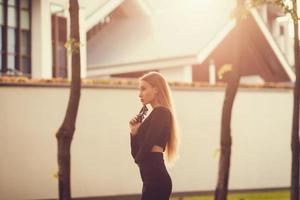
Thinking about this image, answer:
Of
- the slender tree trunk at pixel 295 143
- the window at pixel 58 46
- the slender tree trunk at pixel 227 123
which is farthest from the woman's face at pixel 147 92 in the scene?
the window at pixel 58 46

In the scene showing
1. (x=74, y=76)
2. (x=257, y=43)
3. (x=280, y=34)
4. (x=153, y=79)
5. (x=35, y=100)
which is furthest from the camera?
(x=280, y=34)

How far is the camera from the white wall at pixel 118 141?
41.6 ft

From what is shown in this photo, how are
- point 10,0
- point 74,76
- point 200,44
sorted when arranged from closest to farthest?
1. point 74,76
2. point 10,0
3. point 200,44

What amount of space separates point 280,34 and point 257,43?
7.71m

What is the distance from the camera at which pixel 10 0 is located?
19.3 m

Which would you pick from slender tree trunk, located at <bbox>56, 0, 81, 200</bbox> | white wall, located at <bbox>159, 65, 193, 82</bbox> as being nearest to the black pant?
slender tree trunk, located at <bbox>56, 0, 81, 200</bbox>

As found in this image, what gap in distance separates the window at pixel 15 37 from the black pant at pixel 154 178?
14772 millimetres

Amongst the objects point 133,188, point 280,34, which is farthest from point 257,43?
point 133,188

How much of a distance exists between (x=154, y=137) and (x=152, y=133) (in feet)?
0.11

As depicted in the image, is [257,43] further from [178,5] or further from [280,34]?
[280,34]

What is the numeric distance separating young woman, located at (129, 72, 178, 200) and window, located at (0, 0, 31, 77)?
47.9 ft

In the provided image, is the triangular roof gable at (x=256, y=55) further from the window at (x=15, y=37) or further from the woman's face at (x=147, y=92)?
the woman's face at (x=147, y=92)

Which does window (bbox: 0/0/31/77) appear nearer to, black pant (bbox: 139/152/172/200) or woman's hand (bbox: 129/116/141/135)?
woman's hand (bbox: 129/116/141/135)

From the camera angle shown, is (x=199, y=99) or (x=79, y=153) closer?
(x=79, y=153)
